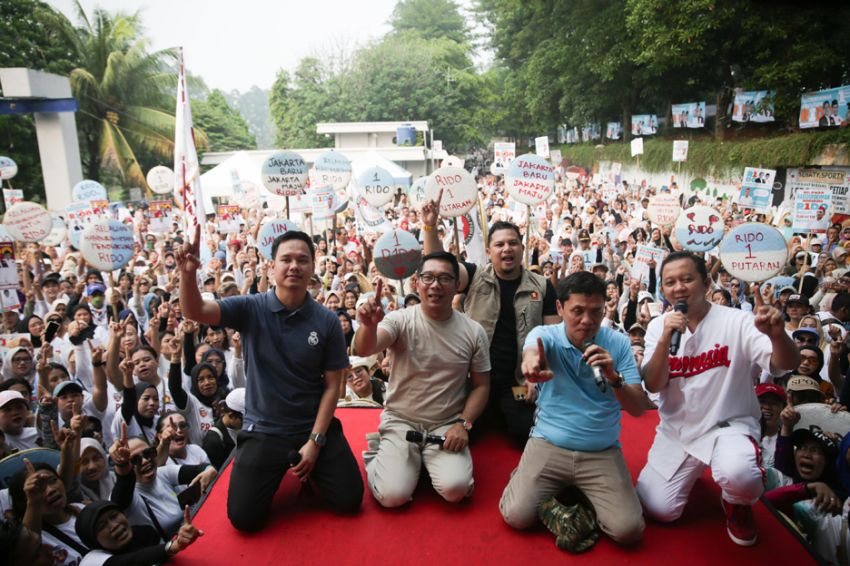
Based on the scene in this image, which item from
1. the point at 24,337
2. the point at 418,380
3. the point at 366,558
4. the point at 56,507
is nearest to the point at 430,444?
the point at 418,380

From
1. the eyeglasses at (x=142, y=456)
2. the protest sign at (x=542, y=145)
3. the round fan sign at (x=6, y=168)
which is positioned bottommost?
the eyeglasses at (x=142, y=456)

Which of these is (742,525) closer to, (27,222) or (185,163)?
(185,163)

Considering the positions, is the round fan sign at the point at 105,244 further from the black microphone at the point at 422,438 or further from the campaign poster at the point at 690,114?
the campaign poster at the point at 690,114

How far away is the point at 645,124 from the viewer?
906 inches

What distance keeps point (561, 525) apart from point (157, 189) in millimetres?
12204

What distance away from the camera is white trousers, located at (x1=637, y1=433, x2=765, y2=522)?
8.57ft

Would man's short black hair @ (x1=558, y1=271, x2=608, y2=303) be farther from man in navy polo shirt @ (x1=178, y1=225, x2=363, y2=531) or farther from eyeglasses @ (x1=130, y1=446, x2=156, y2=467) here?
eyeglasses @ (x1=130, y1=446, x2=156, y2=467)

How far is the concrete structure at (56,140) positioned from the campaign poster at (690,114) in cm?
2009

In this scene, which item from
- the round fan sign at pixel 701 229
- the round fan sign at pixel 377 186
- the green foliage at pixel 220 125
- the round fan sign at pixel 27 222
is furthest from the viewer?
the green foliage at pixel 220 125

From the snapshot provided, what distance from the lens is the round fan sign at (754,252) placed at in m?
4.11

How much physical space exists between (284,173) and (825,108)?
43.6ft

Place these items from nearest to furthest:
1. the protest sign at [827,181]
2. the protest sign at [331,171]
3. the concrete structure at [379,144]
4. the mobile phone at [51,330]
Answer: the mobile phone at [51,330]
the protest sign at [331,171]
the protest sign at [827,181]
the concrete structure at [379,144]

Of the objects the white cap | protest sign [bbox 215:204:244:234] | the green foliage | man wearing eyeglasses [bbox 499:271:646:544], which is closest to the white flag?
the white cap

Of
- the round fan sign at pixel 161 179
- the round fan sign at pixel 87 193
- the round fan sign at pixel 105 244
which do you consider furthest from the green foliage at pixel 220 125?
the round fan sign at pixel 105 244
